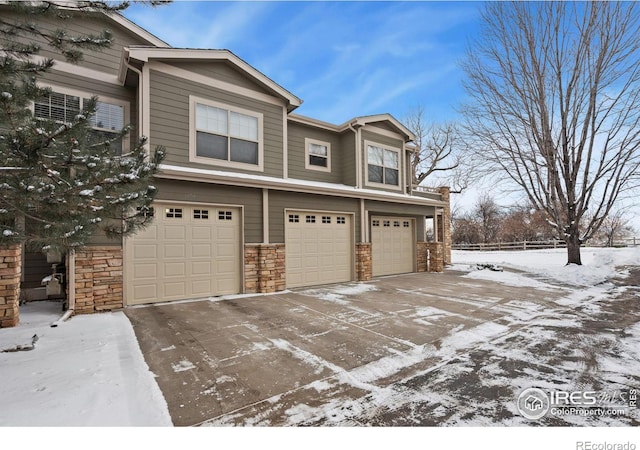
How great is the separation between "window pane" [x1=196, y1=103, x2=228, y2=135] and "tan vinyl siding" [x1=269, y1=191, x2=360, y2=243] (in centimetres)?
214

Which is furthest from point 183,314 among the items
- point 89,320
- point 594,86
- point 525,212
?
point 525,212

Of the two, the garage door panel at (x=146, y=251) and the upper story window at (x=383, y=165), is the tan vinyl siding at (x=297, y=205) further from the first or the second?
the garage door panel at (x=146, y=251)

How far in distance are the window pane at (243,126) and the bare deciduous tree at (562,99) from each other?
925 cm

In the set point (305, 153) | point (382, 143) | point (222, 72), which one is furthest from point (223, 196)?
point (382, 143)

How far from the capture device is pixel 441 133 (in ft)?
76.0

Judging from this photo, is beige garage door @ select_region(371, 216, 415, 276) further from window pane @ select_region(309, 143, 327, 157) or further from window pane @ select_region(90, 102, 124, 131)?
window pane @ select_region(90, 102, 124, 131)

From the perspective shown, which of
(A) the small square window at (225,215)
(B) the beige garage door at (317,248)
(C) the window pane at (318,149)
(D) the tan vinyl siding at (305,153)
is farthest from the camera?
(C) the window pane at (318,149)

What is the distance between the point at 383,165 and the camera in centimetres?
1130

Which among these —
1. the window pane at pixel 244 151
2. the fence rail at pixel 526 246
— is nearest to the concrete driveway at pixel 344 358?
the window pane at pixel 244 151

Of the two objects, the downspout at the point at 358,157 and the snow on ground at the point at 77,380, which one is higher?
the downspout at the point at 358,157

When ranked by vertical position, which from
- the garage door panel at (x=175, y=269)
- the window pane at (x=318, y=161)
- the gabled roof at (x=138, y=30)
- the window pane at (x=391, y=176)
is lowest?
the garage door panel at (x=175, y=269)

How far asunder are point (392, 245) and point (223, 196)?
6.57 meters

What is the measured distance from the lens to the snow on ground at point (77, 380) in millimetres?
2238

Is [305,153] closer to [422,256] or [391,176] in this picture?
[391,176]
